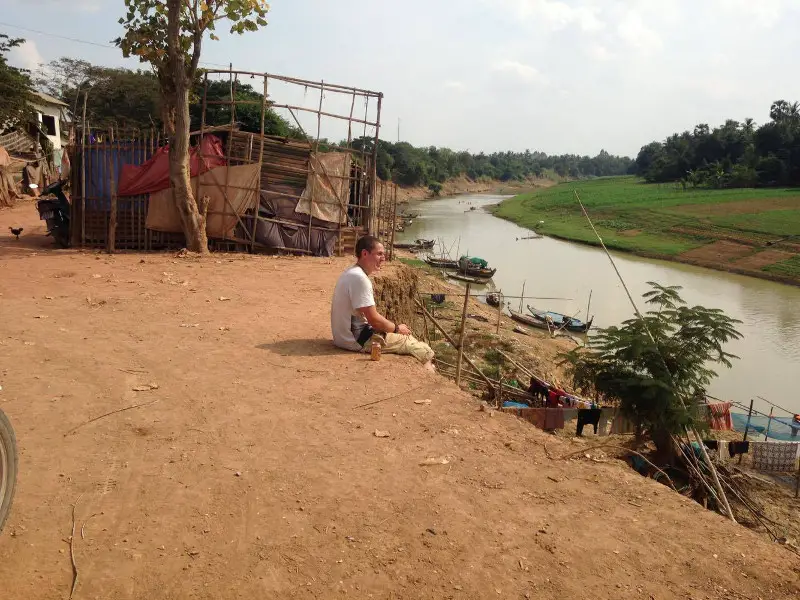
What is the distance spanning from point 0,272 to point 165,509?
886 centimetres

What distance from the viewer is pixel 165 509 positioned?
3281mm

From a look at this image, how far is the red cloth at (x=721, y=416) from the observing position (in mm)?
11016

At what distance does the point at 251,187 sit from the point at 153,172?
7.10 feet

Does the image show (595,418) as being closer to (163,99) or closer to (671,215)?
(163,99)

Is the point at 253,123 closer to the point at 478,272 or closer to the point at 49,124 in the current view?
the point at 478,272

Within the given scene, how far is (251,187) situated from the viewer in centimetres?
1389

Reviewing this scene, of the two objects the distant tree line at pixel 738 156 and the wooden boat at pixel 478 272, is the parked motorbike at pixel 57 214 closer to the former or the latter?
the wooden boat at pixel 478 272

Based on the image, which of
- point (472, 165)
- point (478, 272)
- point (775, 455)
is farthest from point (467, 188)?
point (775, 455)

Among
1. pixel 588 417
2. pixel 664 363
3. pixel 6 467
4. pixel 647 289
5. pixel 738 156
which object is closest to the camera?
pixel 6 467

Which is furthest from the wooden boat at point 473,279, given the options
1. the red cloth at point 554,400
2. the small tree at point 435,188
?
the small tree at point 435,188

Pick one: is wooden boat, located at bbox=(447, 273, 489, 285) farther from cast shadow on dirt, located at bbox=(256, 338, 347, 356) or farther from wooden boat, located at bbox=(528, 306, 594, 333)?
cast shadow on dirt, located at bbox=(256, 338, 347, 356)

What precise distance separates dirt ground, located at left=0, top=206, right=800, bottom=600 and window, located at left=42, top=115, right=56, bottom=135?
34.1m

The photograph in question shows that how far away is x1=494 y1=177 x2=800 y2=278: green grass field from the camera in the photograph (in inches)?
1519

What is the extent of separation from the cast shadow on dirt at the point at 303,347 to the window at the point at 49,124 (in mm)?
34771
